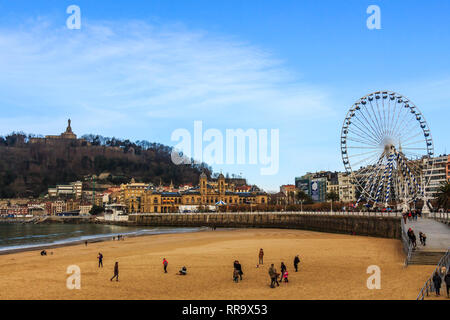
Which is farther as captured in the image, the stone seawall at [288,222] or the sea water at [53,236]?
the sea water at [53,236]

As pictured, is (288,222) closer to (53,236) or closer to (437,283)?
(53,236)

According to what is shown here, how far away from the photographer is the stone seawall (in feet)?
172

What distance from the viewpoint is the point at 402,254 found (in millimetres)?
34062

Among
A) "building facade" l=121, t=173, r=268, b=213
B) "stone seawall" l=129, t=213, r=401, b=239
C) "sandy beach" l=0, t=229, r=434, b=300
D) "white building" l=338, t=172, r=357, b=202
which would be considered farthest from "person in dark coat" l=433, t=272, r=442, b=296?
"building facade" l=121, t=173, r=268, b=213

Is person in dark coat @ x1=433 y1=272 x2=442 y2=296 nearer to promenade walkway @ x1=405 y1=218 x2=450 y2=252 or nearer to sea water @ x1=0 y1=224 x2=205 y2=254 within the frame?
promenade walkway @ x1=405 y1=218 x2=450 y2=252

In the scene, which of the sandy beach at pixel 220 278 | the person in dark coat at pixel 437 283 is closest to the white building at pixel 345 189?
the sandy beach at pixel 220 278

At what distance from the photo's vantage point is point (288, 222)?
95.5m

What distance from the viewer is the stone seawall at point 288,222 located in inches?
2067

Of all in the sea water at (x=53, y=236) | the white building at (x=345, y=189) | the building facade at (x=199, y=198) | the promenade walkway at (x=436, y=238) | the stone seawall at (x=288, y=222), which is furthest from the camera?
the building facade at (x=199, y=198)

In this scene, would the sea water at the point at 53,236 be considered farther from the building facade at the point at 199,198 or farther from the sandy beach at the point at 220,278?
the building facade at the point at 199,198

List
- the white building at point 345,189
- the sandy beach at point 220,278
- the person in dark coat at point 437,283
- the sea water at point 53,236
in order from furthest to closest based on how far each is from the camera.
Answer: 1. the white building at point 345,189
2. the sea water at point 53,236
3. the sandy beach at point 220,278
4. the person in dark coat at point 437,283
